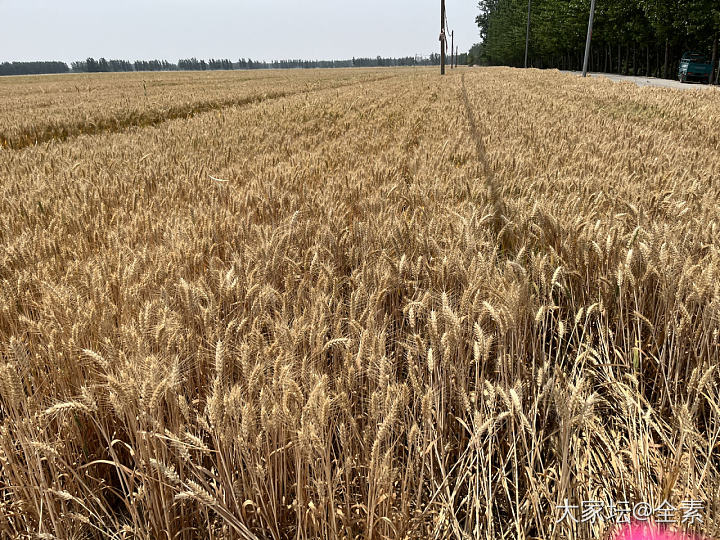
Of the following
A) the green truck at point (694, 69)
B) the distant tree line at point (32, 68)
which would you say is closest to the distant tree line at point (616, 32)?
the green truck at point (694, 69)

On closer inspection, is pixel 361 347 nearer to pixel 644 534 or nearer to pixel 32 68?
pixel 644 534

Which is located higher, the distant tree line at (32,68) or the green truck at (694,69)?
the distant tree line at (32,68)

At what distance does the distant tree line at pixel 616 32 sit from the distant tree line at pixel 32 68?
409ft

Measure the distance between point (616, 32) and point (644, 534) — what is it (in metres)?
47.4

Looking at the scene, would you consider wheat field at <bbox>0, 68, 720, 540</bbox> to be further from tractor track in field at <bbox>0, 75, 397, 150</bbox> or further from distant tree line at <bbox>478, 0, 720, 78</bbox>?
distant tree line at <bbox>478, 0, 720, 78</bbox>

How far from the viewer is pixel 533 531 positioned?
4.13 feet

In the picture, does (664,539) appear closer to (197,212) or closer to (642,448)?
(642,448)

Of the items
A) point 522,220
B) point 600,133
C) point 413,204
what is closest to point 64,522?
point 522,220

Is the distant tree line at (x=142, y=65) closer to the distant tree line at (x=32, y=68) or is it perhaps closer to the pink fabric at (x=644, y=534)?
the distant tree line at (x=32, y=68)

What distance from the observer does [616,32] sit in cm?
3831

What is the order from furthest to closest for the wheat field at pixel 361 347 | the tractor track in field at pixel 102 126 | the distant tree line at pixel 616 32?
the distant tree line at pixel 616 32, the tractor track in field at pixel 102 126, the wheat field at pixel 361 347

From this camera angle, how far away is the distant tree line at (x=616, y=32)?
28.4 m

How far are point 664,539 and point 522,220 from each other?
5.94 feet

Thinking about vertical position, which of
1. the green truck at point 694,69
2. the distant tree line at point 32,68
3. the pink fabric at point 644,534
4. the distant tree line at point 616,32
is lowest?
the pink fabric at point 644,534
